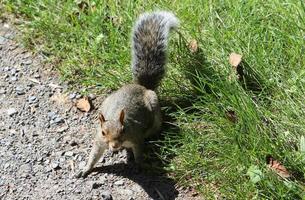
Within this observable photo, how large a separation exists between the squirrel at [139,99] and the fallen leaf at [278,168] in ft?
2.08

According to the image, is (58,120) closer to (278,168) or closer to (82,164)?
(82,164)

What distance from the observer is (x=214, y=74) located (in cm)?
293

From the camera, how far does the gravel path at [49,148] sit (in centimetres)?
273

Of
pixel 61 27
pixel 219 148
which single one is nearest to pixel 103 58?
pixel 61 27

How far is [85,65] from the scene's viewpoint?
10.7 feet

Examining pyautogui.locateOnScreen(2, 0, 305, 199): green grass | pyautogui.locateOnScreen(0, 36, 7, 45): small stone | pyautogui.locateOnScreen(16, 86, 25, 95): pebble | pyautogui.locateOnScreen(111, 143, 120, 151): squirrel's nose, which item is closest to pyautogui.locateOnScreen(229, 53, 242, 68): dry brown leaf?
pyautogui.locateOnScreen(2, 0, 305, 199): green grass

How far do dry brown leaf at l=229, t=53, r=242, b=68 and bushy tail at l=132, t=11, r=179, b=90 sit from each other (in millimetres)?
322

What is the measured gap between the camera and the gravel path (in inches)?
107

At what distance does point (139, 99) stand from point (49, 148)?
508 millimetres

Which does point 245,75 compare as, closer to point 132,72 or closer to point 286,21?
point 286,21

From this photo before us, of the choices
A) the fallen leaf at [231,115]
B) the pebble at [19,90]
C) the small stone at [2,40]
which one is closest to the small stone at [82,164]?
the pebble at [19,90]

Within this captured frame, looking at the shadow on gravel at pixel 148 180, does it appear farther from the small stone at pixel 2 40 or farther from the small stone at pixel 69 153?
the small stone at pixel 2 40

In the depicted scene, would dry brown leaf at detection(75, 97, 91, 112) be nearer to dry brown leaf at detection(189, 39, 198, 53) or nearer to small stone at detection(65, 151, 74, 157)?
small stone at detection(65, 151, 74, 157)

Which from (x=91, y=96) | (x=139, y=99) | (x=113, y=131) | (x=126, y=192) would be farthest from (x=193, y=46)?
(x=126, y=192)
